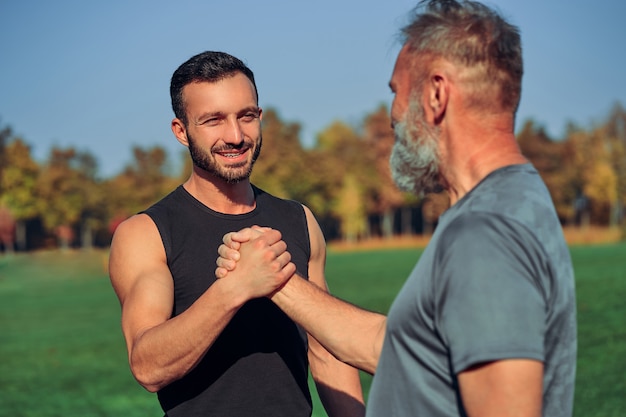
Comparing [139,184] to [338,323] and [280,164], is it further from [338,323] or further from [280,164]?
[338,323]

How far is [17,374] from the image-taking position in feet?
49.6

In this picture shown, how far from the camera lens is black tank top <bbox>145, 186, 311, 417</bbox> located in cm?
362

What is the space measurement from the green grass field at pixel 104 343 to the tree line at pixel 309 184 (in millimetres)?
33052

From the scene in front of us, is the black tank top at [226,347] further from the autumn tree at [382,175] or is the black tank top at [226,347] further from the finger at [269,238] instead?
the autumn tree at [382,175]

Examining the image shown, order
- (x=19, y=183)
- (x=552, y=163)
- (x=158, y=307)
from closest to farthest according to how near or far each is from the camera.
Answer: (x=158, y=307), (x=19, y=183), (x=552, y=163)

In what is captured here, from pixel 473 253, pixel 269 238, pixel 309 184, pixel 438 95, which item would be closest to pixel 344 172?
pixel 309 184

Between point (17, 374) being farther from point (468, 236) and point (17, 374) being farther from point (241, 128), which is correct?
point (468, 236)

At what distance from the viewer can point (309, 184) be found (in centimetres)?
7800

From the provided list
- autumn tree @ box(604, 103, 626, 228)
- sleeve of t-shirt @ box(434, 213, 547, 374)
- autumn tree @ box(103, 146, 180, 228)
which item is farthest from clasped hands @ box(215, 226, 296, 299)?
autumn tree @ box(604, 103, 626, 228)

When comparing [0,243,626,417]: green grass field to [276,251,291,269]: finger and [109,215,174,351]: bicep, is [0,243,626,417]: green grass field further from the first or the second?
[276,251,291,269]: finger

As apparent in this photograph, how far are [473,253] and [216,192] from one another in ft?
7.11

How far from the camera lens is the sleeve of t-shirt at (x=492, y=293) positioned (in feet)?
6.69

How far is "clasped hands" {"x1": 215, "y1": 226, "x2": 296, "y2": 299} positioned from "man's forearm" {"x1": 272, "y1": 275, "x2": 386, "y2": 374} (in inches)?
3.6

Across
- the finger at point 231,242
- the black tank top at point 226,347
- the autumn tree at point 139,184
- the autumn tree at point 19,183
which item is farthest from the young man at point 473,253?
the autumn tree at point 19,183
